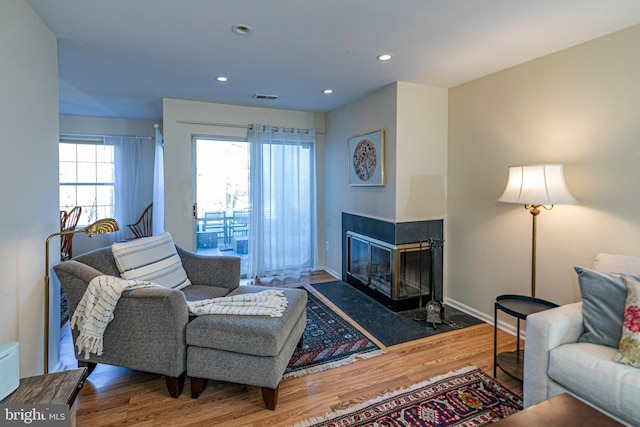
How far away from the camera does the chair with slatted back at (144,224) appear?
5125mm

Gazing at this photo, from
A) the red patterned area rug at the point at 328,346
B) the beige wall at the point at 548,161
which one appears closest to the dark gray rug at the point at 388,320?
the red patterned area rug at the point at 328,346

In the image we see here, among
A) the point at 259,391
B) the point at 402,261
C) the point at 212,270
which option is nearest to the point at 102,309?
the point at 212,270

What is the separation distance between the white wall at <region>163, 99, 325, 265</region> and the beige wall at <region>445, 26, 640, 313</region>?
8.76ft

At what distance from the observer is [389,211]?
3.31 meters

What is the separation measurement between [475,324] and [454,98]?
2.25m

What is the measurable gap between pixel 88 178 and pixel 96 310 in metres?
4.11

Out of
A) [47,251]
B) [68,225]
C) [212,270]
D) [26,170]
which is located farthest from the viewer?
[68,225]

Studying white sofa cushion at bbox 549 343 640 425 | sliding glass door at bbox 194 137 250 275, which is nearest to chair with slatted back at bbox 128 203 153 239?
sliding glass door at bbox 194 137 250 275

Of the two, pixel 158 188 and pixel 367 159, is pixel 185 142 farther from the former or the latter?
pixel 367 159

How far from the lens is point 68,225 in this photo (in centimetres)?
467

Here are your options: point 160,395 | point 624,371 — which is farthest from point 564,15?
point 160,395

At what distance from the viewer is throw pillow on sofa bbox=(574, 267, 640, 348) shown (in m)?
1.61

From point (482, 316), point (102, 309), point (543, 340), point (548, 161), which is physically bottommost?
point (482, 316)

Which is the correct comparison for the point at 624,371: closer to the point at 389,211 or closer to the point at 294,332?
the point at 294,332
